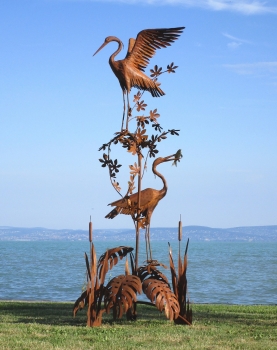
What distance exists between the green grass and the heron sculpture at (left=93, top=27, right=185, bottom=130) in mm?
2941

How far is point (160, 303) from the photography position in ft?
25.1

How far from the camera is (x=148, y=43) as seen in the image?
8.79 metres

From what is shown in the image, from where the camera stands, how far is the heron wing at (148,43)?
8.73 metres

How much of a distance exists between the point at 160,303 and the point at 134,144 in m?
2.22

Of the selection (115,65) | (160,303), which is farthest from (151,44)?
(160,303)

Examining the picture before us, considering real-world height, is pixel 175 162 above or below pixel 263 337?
above

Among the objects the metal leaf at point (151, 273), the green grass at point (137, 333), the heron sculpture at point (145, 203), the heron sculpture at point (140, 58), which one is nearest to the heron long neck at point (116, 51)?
the heron sculpture at point (140, 58)

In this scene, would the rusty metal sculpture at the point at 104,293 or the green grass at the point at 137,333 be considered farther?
the rusty metal sculpture at the point at 104,293

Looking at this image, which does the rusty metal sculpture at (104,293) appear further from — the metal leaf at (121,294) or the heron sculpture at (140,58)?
the heron sculpture at (140,58)

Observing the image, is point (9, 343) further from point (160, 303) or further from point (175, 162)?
point (175, 162)

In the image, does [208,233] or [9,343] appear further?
[208,233]

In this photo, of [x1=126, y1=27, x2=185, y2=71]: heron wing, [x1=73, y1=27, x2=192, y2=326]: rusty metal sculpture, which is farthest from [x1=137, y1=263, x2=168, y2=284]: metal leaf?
[x1=126, y1=27, x2=185, y2=71]: heron wing

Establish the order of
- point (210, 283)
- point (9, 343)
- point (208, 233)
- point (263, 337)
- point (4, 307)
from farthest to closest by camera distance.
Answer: point (208, 233) < point (210, 283) < point (4, 307) < point (263, 337) < point (9, 343)

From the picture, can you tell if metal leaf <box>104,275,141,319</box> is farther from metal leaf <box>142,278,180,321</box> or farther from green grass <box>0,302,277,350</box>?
green grass <box>0,302,277,350</box>
